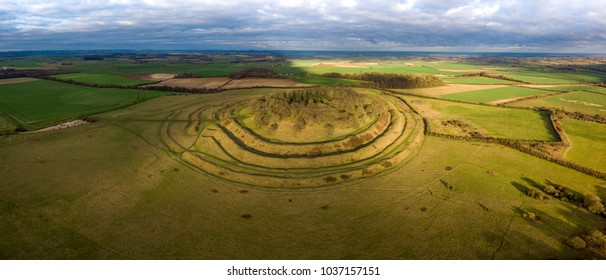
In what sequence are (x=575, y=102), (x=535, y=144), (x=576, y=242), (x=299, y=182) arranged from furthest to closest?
(x=575, y=102) < (x=535, y=144) < (x=299, y=182) < (x=576, y=242)

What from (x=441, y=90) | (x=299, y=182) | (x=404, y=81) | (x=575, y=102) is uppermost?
(x=404, y=81)

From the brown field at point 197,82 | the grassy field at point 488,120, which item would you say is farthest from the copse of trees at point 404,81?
the brown field at point 197,82

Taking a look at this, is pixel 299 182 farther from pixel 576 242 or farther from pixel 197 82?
pixel 197 82

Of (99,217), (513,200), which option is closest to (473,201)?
(513,200)

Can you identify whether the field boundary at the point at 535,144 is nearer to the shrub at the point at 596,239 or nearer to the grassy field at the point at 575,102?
the shrub at the point at 596,239

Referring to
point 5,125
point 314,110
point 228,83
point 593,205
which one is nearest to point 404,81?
point 228,83

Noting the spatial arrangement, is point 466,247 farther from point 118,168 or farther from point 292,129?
point 118,168

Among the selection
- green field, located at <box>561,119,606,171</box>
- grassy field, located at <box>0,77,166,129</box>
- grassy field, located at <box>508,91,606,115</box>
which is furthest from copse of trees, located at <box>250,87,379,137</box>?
grassy field, located at <box>508,91,606,115</box>
